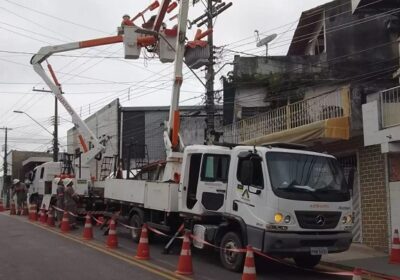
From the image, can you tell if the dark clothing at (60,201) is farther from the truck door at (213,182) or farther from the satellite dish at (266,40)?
the satellite dish at (266,40)

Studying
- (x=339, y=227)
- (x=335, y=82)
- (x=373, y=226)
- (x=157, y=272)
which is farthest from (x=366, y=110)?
(x=335, y=82)

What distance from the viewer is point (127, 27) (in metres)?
19.3

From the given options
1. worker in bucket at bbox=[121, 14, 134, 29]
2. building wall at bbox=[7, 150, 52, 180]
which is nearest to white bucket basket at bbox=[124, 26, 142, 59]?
worker in bucket at bbox=[121, 14, 134, 29]

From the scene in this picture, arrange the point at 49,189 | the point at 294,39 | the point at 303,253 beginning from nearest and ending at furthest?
the point at 303,253, the point at 49,189, the point at 294,39

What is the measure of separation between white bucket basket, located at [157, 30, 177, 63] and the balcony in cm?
665

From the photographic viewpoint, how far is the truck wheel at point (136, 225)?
14930mm

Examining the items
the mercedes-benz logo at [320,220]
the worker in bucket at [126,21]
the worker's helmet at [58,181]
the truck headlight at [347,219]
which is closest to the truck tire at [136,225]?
the mercedes-benz logo at [320,220]

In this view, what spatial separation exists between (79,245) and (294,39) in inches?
805

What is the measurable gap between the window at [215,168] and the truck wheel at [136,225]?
351cm

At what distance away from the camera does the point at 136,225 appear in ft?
49.5

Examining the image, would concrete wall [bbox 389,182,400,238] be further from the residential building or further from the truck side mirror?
the truck side mirror

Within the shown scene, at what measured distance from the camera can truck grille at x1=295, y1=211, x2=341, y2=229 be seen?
10234 millimetres

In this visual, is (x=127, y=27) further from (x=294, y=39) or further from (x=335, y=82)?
(x=294, y=39)

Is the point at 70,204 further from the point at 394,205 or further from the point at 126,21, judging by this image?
the point at 394,205
